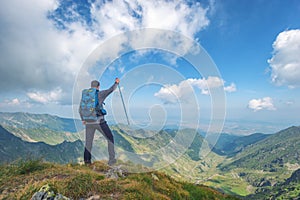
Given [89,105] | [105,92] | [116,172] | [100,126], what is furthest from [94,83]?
[116,172]

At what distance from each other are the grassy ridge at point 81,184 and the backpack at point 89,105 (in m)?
3.00

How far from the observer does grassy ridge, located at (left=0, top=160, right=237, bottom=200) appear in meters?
8.31

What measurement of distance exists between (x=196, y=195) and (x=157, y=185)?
9.23 ft

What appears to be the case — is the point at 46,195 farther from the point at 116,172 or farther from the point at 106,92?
the point at 106,92

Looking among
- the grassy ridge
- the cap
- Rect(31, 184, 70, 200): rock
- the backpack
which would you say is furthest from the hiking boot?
Rect(31, 184, 70, 200): rock

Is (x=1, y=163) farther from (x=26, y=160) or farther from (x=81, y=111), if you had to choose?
(x=81, y=111)

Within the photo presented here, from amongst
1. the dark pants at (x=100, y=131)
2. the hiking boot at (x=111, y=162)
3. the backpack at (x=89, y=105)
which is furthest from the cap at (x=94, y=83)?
the hiking boot at (x=111, y=162)

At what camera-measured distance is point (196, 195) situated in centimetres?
1192

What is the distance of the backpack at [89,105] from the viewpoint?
1138 centimetres

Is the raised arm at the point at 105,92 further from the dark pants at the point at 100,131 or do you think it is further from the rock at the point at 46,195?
the rock at the point at 46,195

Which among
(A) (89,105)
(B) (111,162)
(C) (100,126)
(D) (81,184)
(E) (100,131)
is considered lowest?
(D) (81,184)

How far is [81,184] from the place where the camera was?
8.65 m

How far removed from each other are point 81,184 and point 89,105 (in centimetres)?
430

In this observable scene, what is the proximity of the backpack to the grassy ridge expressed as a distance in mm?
3003
